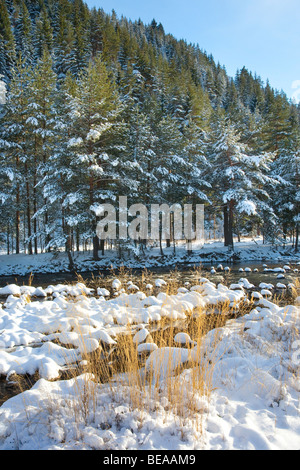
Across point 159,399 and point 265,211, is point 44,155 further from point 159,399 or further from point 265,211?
point 159,399

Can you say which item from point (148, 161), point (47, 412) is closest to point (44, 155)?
point (148, 161)

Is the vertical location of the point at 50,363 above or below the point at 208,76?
below

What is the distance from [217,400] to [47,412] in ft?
5.69

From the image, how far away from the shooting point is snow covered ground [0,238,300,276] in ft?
53.9

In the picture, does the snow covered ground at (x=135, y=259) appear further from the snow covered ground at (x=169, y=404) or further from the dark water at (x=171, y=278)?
the snow covered ground at (x=169, y=404)

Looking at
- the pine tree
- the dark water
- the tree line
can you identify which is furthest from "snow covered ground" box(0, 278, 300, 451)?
the pine tree

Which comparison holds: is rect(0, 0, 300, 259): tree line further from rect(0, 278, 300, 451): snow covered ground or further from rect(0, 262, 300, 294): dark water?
rect(0, 278, 300, 451): snow covered ground

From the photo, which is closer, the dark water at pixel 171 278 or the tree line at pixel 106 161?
the dark water at pixel 171 278

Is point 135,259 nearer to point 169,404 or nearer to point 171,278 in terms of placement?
point 171,278

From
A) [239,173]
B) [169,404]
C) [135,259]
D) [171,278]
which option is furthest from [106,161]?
[169,404]

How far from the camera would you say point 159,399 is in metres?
2.50

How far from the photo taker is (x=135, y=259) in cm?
1906

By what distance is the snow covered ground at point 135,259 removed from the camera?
1644 cm

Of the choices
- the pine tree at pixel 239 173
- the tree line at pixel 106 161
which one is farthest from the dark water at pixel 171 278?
the pine tree at pixel 239 173
